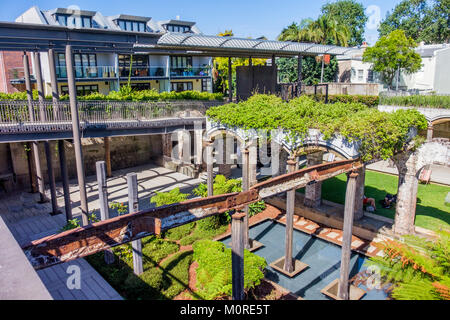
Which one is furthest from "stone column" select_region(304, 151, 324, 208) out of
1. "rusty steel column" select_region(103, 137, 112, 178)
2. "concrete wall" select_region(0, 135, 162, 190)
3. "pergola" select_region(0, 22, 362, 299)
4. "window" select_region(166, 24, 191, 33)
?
"window" select_region(166, 24, 191, 33)

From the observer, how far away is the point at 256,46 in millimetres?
16875

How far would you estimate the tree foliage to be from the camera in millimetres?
Answer: 5930

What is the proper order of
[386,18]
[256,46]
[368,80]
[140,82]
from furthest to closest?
[386,18] → [368,80] → [140,82] → [256,46]

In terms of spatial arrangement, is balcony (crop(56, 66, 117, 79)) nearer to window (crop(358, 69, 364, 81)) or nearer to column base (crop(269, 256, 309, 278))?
column base (crop(269, 256, 309, 278))

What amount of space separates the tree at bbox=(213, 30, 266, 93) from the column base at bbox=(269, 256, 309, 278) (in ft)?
89.7

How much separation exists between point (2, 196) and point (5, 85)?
14.6 metres

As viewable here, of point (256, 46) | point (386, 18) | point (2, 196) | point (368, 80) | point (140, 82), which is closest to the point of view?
point (256, 46)

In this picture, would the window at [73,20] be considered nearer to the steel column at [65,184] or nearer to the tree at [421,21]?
the steel column at [65,184]

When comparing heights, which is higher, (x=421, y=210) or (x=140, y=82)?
(x=140, y=82)

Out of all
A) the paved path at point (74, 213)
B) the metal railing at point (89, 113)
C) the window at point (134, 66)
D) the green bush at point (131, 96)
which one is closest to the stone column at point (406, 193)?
the metal railing at point (89, 113)

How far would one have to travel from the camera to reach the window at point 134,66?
98.5ft

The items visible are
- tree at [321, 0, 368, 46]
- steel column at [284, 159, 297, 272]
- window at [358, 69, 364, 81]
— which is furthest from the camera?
tree at [321, 0, 368, 46]

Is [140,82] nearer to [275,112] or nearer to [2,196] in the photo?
[2,196]
